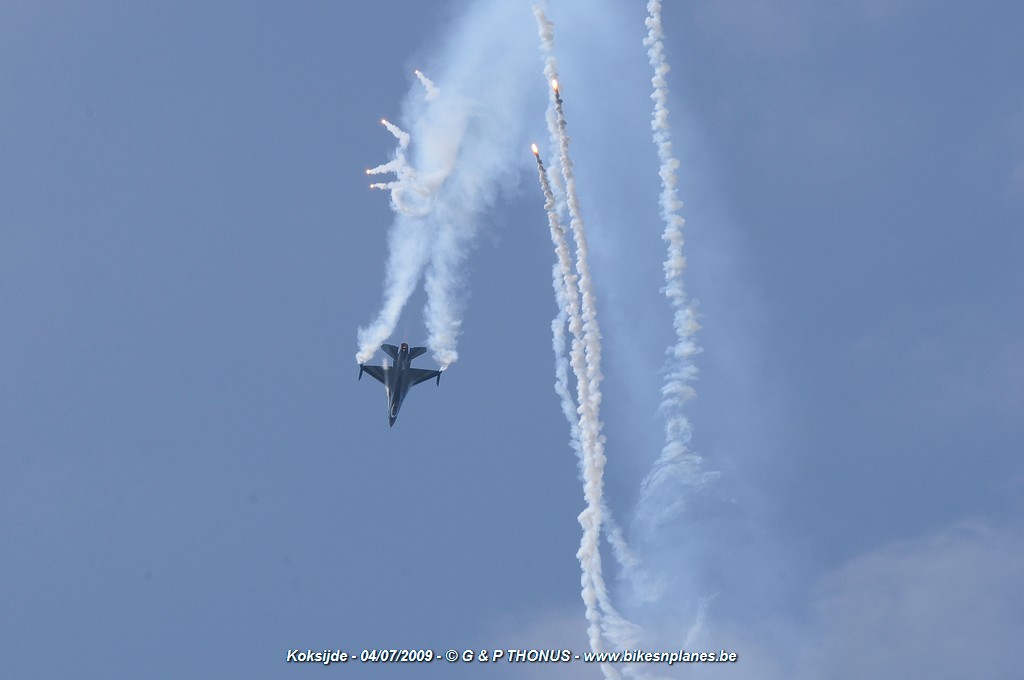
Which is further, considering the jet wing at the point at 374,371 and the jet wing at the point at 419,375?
the jet wing at the point at 419,375

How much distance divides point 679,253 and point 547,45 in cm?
1312

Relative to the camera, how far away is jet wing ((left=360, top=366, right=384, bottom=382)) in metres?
100

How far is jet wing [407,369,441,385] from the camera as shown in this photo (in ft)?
331

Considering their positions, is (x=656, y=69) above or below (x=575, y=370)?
above

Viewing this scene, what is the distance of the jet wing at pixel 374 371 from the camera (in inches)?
3952

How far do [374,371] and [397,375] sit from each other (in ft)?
4.76

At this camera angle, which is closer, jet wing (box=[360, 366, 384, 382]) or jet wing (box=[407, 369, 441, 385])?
jet wing (box=[360, 366, 384, 382])

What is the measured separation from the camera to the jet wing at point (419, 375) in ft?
331

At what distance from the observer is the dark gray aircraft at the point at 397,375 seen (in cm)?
9938

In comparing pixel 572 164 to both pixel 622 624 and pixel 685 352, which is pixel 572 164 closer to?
pixel 685 352

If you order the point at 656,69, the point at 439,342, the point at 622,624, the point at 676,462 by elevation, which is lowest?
the point at 622,624

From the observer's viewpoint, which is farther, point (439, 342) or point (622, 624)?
point (439, 342)

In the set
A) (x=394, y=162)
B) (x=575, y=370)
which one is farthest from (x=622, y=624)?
(x=394, y=162)

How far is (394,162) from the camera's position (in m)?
91.8
